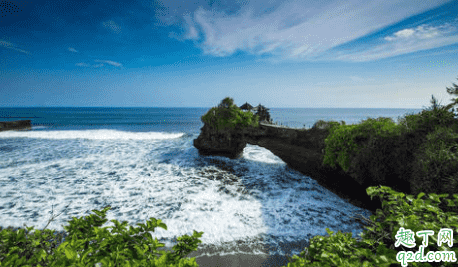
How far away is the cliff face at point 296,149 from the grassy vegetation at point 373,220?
2.86 ft

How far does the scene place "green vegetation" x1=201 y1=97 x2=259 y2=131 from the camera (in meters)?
14.9

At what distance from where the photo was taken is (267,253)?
5180mm

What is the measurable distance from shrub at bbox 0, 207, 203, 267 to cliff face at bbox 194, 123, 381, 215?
8.63m

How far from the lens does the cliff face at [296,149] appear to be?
838cm

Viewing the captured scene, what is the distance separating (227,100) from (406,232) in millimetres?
14484

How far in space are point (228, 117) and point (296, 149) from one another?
6016 millimetres

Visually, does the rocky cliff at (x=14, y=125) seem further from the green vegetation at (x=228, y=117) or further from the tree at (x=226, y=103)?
the tree at (x=226, y=103)

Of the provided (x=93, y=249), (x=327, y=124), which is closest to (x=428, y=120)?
(x=327, y=124)

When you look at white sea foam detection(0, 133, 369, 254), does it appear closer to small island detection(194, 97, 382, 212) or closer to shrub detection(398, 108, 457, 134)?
small island detection(194, 97, 382, 212)

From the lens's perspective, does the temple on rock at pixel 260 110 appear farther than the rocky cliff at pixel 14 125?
No

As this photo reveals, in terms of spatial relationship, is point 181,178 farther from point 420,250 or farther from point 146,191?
point 420,250

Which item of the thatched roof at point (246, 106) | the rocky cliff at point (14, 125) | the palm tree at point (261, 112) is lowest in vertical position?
the rocky cliff at point (14, 125)

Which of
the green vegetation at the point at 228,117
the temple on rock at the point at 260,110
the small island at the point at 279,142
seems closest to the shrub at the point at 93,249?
the small island at the point at 279,142

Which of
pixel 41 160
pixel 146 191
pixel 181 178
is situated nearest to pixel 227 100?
pixel 181 178
